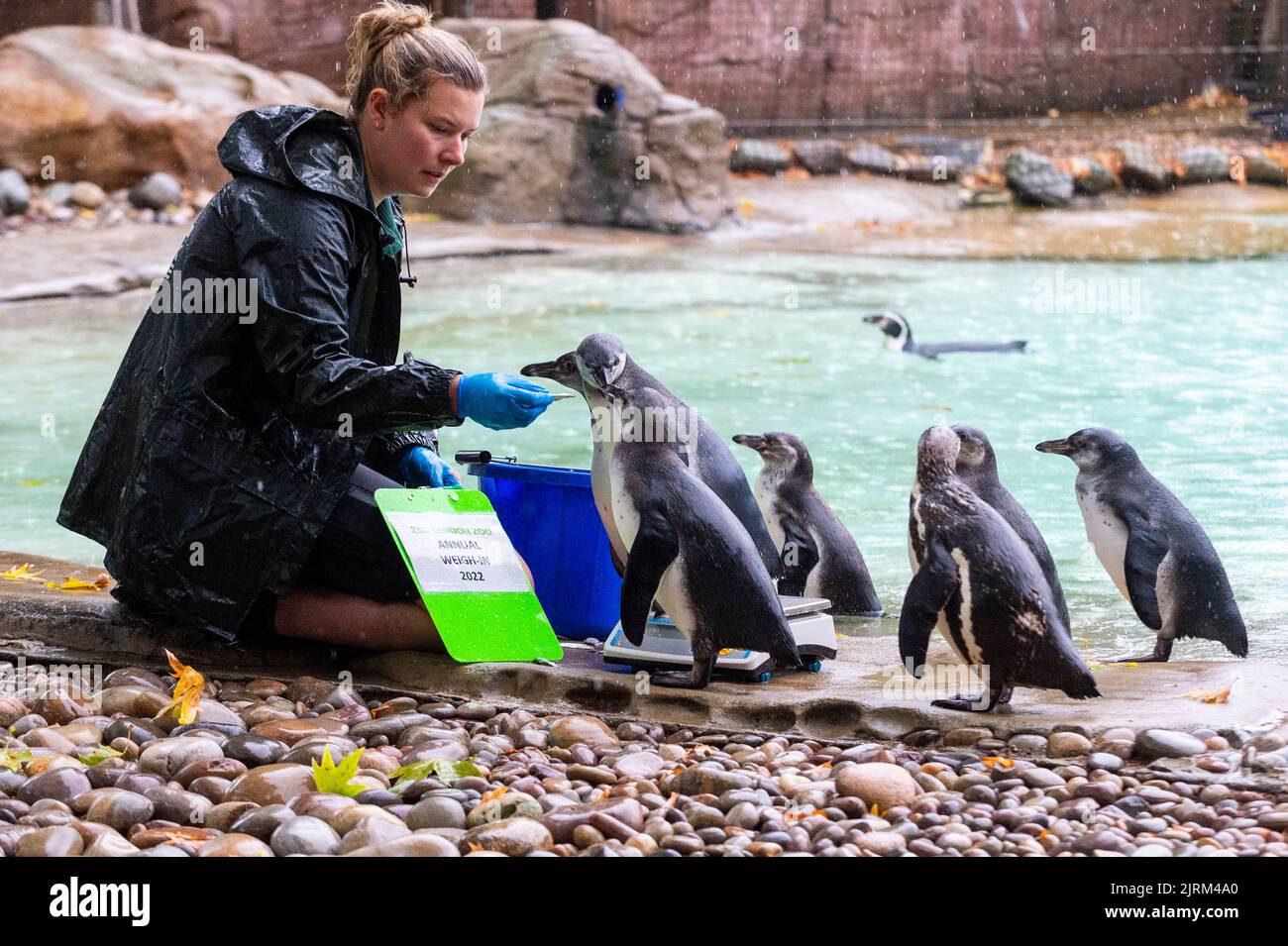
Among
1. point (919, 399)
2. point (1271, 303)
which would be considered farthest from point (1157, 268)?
point (919, 399)

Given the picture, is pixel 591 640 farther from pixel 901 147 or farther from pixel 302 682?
pixel 901 147

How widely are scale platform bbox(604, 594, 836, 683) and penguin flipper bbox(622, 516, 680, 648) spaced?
16 cm

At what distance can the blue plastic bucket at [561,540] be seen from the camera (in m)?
3.49

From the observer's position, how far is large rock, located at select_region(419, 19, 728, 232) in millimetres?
13789

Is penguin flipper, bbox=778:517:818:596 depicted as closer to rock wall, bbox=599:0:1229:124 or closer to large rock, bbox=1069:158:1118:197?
large rock, bbox=1069:158:1118:197

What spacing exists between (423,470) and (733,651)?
89 cm

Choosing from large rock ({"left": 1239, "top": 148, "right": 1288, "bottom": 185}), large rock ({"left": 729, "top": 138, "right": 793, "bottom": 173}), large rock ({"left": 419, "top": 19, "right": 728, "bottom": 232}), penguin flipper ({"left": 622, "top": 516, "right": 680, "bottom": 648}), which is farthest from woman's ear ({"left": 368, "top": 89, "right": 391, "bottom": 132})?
large rock ({"left": 1239, "top": 148, "right": 1288, "bottom": 185})

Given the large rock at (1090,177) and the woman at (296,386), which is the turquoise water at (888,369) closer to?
the woman at (296,386)

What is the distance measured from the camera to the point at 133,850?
2225 mm

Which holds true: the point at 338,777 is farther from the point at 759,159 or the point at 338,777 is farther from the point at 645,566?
the point at 759,159

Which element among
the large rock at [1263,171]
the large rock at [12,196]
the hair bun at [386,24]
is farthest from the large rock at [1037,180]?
the hair bun at [386,24]

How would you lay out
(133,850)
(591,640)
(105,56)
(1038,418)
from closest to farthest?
(133,850) < (591,640) < (1038,418) < (105,56)

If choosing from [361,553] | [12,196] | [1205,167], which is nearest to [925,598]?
[361,553]
